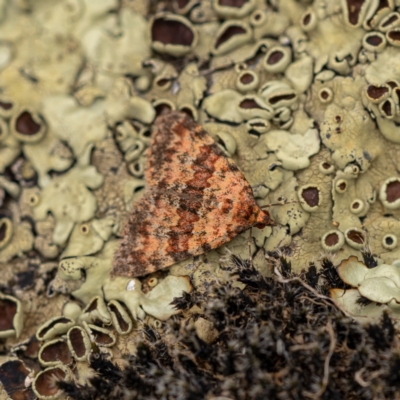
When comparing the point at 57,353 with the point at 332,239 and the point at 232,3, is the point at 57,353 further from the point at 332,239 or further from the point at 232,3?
the point at 232,3

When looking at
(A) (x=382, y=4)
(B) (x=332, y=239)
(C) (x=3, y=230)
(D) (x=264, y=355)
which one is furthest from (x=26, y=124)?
(A) (x=382, y=4)

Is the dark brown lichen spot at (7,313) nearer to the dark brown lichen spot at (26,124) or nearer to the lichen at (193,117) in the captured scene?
the lichen at (193,117)

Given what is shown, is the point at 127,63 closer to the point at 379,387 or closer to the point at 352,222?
the point at 352,222

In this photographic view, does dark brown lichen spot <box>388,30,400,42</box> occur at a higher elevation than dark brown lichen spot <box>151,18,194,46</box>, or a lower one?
higher

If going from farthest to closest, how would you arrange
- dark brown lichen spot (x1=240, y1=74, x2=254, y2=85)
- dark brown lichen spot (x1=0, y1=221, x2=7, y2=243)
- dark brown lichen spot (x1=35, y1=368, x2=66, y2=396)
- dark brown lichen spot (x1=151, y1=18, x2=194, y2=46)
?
dark brown lichen spot (x1=151, y1=18, x2=194, y2=46)
dark brown lichen spot (x1=0, y1=221, x2=7, y2=243)
dark brown lichen spot (x1=240, y1=74, x2=254, y2=85)
dark brown lichen spot (x1=35, y1=368, x2=66, y2=396)

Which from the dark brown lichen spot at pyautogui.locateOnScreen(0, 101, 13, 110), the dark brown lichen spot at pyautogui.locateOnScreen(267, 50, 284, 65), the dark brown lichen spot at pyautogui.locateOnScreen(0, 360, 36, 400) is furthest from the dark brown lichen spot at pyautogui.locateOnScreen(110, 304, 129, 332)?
the dark brown lichen spot at pyautogui.locateOnScreen(267, 50, 284, 65)

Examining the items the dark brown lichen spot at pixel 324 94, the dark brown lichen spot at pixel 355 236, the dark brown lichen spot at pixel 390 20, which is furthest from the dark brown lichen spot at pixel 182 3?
the dark brown lichen spot at pixel 355 236

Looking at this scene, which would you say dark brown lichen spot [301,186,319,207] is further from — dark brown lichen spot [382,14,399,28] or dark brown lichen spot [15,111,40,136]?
dark brown lichen spot [15,111,40,136]

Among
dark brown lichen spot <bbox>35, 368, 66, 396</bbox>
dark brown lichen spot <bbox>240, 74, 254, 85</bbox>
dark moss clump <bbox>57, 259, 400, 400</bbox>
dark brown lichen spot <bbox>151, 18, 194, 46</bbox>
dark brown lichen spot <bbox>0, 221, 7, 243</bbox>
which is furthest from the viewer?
dark brown lichen spot <bbox>151, 18, 194, 46</bbox>
